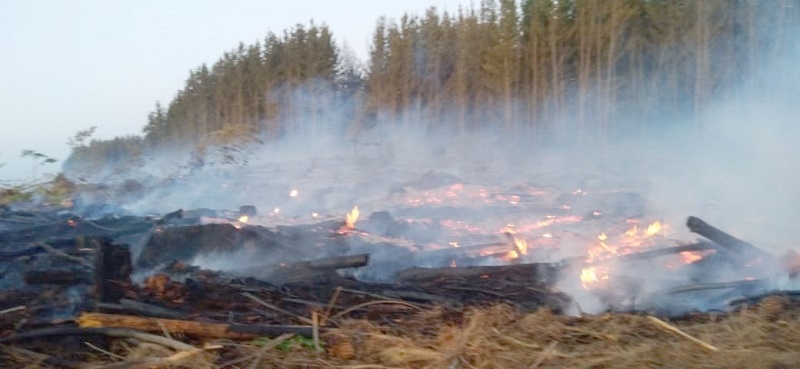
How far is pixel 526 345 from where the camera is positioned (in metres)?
5.10

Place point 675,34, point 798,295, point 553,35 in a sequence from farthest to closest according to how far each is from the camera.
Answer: point 553,35 → point 675,34 → point 798,295

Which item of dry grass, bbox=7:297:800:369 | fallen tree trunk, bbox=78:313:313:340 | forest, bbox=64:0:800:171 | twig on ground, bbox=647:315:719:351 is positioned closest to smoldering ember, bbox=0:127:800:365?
fallen tree trunk, bbox=78:313:313:340

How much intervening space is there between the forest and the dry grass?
1467cm

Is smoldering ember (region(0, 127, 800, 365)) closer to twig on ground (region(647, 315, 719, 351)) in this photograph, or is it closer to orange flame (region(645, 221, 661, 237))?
orange flame (region(645, 221, 661, 237))

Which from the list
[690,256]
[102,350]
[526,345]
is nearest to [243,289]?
[102,350]

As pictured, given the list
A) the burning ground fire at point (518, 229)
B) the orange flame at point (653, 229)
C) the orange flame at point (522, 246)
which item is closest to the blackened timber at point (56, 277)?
the burning ground fire at point (518, 229)

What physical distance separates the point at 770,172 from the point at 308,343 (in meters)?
11.6

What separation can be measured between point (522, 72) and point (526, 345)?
64.9 feet

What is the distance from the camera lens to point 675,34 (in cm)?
2081

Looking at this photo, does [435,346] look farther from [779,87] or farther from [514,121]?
[514,121]

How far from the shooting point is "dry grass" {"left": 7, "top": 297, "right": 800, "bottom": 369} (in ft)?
15.7

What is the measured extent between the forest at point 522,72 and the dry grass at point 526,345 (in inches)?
578

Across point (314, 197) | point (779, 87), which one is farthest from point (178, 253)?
point (779, 87)

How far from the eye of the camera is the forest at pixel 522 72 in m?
20.1
